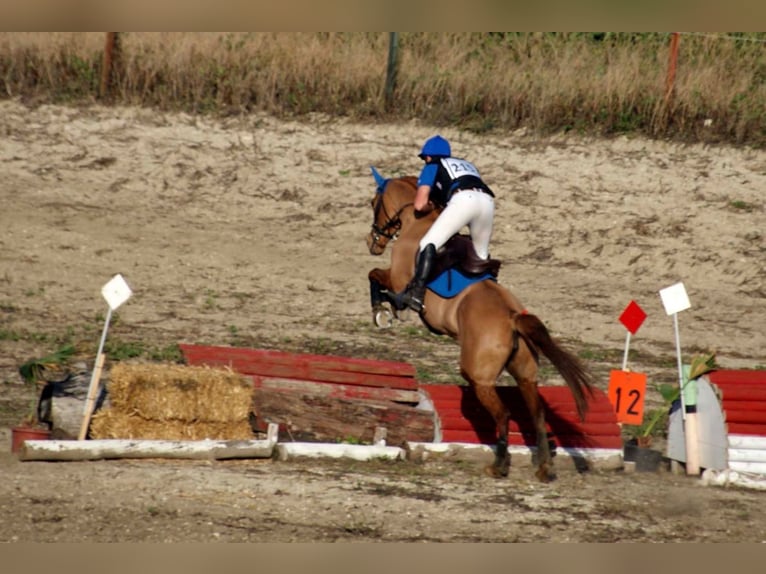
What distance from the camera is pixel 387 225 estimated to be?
10.5 meters

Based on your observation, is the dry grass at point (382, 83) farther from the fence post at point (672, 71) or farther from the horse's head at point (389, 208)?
the horse's head at point (389, 208)

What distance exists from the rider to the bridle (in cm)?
37

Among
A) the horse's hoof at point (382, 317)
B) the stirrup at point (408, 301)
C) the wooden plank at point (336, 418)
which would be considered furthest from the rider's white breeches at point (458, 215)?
the wooden plank at point (336, 418)

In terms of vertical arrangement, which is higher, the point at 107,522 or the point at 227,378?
the point at 227,378

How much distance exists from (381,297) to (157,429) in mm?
2139

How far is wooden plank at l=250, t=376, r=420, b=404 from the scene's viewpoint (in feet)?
32.5

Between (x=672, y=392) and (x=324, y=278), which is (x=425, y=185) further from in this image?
(x=324, y=278)

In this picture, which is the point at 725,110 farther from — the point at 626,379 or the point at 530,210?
the point at 626,379

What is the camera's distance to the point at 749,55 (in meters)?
20.5

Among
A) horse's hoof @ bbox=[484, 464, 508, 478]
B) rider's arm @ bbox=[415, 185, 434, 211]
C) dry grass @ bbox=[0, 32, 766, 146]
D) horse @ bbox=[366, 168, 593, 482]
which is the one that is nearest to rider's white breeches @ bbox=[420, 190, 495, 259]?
horse @ bbox=[366, 168, 593, 482]

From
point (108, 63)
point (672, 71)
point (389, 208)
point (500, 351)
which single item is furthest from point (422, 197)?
point (108, 63)

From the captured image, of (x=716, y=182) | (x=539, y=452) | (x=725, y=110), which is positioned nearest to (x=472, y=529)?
(x=539, y=452)

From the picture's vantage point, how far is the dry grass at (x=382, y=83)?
19.5m

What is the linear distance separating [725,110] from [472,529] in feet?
43.5
